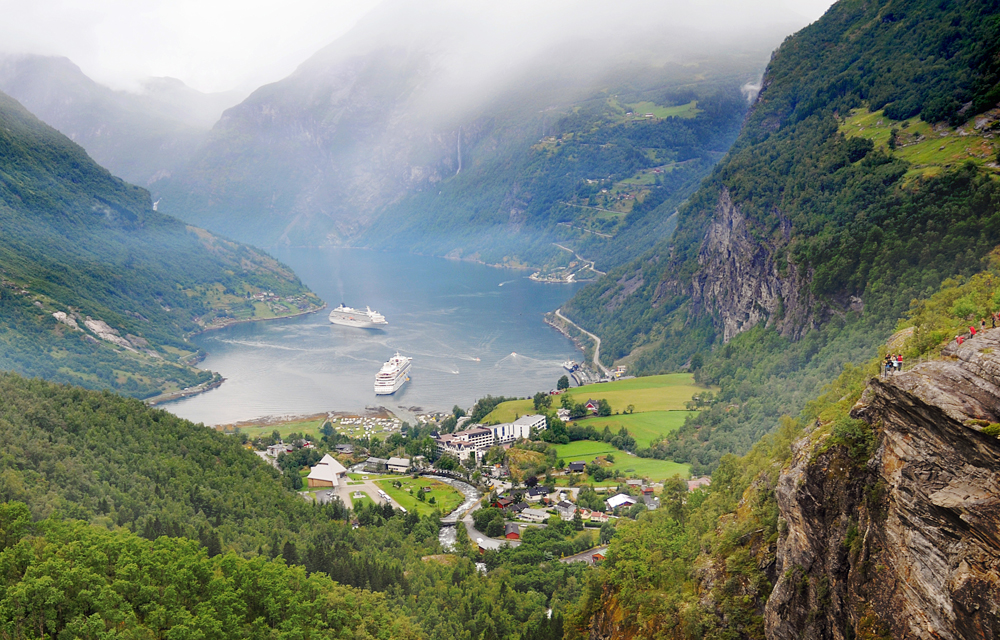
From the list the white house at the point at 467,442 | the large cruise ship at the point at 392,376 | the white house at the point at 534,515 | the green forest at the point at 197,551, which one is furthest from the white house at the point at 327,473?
the large cruise ship at the point at 392,376

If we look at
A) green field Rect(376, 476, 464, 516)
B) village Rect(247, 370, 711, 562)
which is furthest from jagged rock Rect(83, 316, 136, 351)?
green field Rect(376, 476, 464, 516)

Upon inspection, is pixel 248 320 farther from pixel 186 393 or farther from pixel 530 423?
pixel 530 423

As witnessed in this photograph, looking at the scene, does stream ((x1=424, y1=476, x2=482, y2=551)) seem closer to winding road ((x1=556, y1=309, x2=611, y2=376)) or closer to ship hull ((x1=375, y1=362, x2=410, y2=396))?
ship hull ((x1=375, y1=362, x2=410, y2=396))

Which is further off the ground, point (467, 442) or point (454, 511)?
point (467, 442)

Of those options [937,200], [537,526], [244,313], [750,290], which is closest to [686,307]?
[750,290]

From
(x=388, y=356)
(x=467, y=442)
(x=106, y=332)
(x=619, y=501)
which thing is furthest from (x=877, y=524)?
(x=106, y=332)

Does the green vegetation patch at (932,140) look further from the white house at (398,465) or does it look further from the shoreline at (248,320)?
the shoreline at (248,320)
